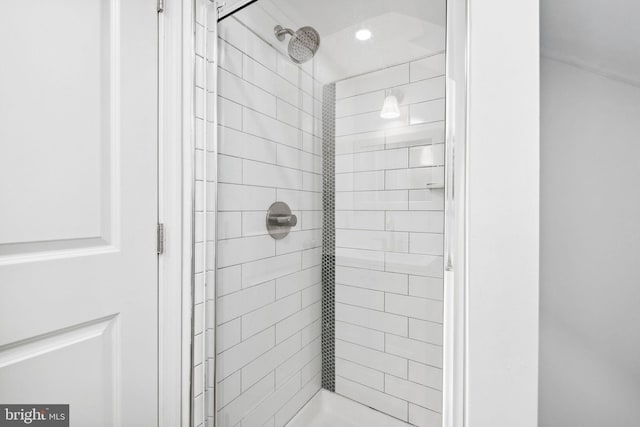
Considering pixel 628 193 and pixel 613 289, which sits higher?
pixel 628 193

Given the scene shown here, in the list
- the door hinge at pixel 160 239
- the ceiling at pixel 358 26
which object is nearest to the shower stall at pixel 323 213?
the ceiling at pixel 358 26

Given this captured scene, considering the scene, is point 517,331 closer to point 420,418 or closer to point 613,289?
point 613,289

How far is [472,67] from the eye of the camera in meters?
0.55

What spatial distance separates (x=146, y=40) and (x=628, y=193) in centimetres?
123

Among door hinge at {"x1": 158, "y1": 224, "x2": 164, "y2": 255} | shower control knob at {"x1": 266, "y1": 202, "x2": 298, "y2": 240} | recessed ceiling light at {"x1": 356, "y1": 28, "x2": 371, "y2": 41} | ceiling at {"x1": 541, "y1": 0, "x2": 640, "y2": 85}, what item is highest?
recessed ceiling light at {"x1": 356, "y1": 28, "x2": 371, "y2": 41}

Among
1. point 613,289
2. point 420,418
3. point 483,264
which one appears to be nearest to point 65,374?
point 420,418

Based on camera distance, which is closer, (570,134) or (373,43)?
(570,134)

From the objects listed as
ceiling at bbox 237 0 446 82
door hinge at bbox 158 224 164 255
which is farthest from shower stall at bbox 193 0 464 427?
door hinge at bbox 158 224 164 255

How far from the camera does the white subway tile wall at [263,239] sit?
98cm

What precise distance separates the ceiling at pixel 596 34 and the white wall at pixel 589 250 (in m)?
0.02

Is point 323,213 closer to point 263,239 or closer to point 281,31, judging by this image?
point 263,239

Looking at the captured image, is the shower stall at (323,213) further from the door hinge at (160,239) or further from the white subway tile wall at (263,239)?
the door hinge at (160,239)

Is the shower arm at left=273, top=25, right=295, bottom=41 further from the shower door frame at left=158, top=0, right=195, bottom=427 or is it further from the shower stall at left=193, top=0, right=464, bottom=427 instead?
the shower door frame at left=158, top=0, right=195, bottom=427

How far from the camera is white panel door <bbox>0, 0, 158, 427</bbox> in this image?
2.27 feet
